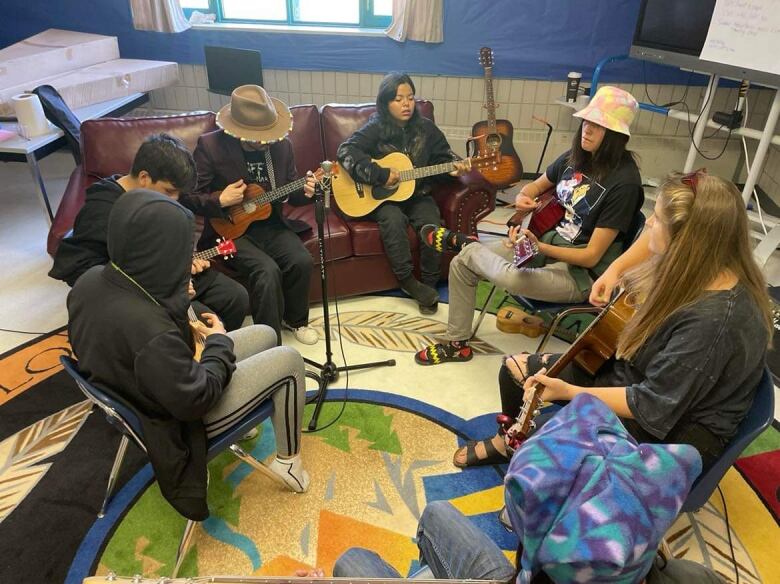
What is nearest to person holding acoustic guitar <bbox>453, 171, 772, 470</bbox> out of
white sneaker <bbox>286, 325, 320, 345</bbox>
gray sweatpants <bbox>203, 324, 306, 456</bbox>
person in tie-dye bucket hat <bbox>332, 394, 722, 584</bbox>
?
person in tie-dye bucket hat <bbox>332, 394, 722, 584</bbox>

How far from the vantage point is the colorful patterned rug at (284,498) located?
1809mm

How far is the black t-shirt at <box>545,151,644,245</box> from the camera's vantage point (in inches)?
89.0

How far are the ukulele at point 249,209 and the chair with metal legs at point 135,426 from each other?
3.86ft

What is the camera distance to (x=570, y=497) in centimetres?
79

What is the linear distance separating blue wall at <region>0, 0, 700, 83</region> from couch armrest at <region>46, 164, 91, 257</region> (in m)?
2.25

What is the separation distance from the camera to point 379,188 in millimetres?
3098

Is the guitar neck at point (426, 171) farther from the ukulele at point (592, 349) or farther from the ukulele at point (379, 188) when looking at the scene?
the ukulele at point (592, 349)

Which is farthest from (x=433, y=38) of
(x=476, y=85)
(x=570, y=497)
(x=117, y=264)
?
(x=570, y=497)

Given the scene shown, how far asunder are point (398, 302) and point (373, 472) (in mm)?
1267

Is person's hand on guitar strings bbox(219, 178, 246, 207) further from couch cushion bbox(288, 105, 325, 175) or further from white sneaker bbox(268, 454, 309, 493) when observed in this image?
white sneaker bbox(268, 454, 309, 493)

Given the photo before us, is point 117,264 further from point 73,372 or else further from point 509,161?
point 509,161

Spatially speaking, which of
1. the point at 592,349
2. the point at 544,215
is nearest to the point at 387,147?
the point at 544,215

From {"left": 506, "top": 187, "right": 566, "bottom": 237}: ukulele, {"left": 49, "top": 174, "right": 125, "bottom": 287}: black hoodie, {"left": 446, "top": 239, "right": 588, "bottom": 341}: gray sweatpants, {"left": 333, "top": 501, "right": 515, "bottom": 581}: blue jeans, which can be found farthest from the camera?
{"left": 506, "top": 187, "right": 566, "bottom": 237}: ukulele

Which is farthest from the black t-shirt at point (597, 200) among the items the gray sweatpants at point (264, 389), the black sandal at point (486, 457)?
the gray sweatpants at point (264, 389)
